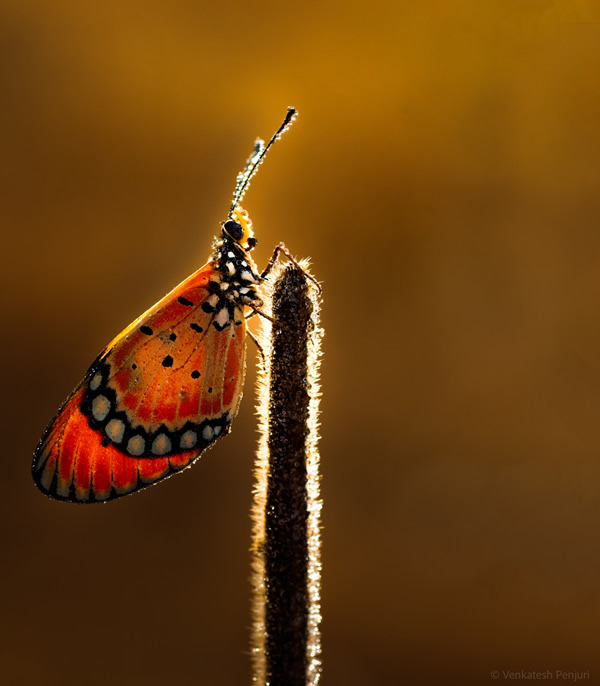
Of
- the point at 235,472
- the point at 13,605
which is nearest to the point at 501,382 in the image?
the point at 235,472

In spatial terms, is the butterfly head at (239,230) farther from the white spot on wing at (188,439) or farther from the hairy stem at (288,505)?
the hairy stem at (288,505)

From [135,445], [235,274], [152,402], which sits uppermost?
[235,274]

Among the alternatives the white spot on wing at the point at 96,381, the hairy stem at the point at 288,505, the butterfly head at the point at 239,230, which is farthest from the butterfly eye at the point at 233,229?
the hairy stem at the point at 288,505

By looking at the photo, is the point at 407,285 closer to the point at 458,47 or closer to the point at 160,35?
the point at 458,47

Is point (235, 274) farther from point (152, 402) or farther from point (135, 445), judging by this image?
point (135, 445)

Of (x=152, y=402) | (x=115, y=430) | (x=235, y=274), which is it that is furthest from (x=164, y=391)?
(x=235, y=274)

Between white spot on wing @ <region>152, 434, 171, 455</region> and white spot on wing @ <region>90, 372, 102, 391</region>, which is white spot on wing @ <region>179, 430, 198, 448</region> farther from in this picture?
white spot on wing @ <region>90, 372, 102, 391</region>

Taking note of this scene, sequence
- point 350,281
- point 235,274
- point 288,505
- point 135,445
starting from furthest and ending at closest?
point 350,281 < point 235,274 < point 135,445 < point 288,505
